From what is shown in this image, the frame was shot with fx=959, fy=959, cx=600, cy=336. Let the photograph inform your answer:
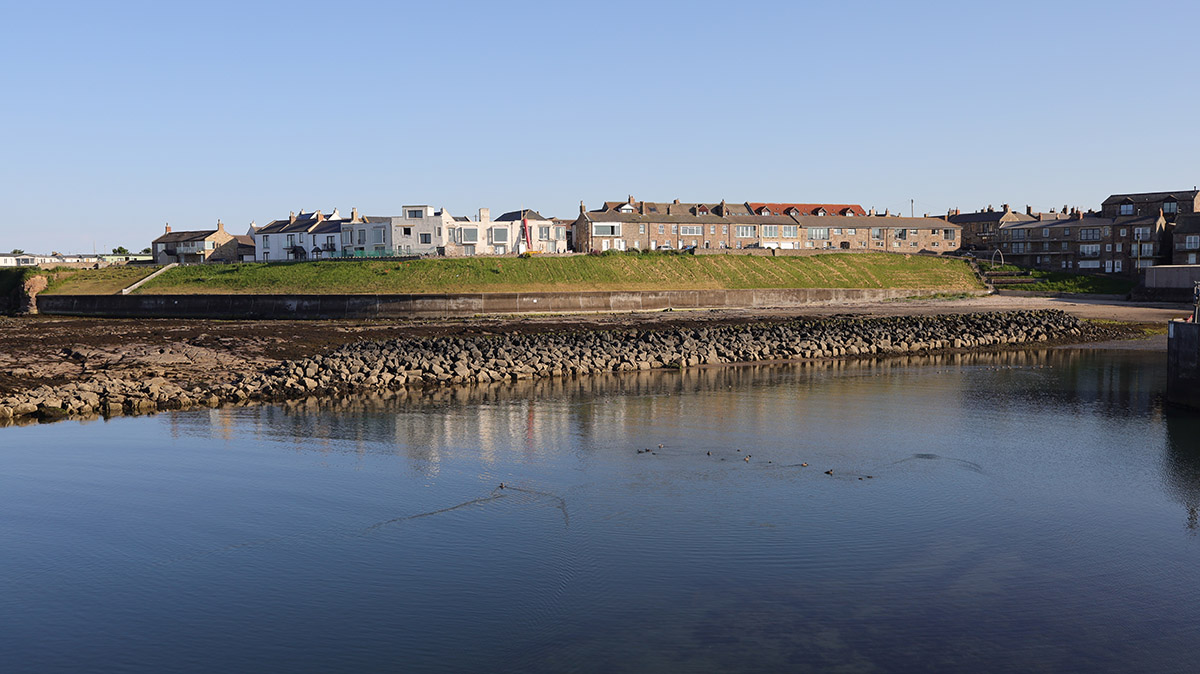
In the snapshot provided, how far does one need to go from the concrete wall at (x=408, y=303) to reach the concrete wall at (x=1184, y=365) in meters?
41.2

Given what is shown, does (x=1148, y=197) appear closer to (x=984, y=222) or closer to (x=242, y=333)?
(x=984, y=222)

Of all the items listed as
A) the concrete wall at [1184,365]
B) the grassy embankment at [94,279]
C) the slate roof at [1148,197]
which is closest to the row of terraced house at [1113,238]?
the slate roof at [1148,197]

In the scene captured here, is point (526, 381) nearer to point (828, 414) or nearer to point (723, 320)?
point (828, 414)

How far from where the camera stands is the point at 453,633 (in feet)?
49.0

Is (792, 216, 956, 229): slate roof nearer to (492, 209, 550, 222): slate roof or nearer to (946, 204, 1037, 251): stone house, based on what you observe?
(946, 204, 1037, 251): stone house

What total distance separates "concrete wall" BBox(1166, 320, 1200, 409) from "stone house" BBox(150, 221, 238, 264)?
4700 inches

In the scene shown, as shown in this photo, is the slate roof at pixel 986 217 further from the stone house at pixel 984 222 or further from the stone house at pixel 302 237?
the stone house at pixel 302 237

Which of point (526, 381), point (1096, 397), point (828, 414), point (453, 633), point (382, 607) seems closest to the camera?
point (453, 633)

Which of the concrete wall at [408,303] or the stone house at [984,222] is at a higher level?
the stone house at [984,222]

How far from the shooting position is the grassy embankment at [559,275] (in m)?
80.5

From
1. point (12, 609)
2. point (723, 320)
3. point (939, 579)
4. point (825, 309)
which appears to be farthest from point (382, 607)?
point (825, 309)

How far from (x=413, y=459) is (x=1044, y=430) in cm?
2006

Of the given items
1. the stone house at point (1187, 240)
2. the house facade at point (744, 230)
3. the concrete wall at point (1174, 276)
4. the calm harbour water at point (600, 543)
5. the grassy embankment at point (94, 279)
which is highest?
the house facade at point (744, 230)

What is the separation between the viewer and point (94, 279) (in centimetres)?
9050
